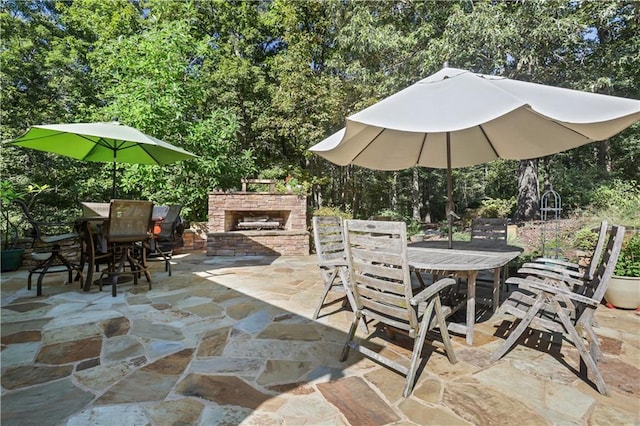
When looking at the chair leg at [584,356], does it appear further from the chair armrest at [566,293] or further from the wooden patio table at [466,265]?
the wooden patio table at [466,265]

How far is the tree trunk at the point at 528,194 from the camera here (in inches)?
398

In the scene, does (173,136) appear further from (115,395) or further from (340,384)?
(340,384)

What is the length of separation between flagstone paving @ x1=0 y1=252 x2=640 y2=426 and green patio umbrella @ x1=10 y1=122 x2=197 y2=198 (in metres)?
1.90

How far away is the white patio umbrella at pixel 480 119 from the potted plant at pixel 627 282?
142cm

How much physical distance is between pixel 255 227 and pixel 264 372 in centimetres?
501

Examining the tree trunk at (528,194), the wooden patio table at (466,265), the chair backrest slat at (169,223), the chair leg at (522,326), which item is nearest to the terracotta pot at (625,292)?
the wooden patio table at (466,265)

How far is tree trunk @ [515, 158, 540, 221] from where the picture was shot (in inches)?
398

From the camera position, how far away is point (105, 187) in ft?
28.3

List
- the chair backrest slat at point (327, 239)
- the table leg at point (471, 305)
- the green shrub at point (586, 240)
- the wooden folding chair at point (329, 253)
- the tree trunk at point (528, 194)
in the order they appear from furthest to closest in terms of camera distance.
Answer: the tree trunk at point (528, 194)
the green shrub at point (586, 240)
the chair backrest slat at point (327, 239)
the wooden folding chair at point (329, 253)
the table leg at point (471, 305)

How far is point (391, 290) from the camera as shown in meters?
1.91

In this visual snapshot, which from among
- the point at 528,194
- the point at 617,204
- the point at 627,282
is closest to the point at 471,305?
the point at 627,282

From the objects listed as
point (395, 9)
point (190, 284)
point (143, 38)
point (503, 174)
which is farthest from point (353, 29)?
point (503, 174)

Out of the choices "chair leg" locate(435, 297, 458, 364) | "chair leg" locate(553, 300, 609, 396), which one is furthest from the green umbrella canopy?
"chair leg" locate(553, 300, 609, 396)

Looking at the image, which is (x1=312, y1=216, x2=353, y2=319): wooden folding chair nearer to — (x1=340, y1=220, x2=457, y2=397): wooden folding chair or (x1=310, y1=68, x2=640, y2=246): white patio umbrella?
(x1=340, y1=220, x2=457, y2=397): wooden folding chair
